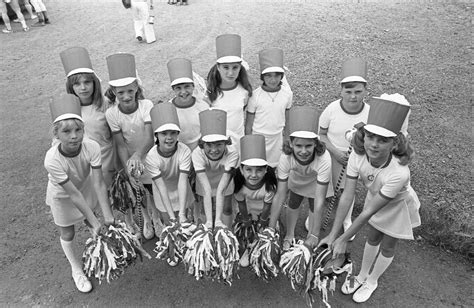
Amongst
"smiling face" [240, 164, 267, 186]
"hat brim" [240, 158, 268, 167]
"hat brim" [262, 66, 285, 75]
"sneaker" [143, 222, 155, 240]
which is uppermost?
"hat brim" [262, 66, 285, 75]

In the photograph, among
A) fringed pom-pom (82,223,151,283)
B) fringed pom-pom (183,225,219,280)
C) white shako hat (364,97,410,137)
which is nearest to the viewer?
white shako hat (364,97,410,137)

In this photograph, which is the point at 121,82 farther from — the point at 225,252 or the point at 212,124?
the point at 225,252

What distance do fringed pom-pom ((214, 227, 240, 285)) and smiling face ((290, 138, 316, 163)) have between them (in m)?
0.92

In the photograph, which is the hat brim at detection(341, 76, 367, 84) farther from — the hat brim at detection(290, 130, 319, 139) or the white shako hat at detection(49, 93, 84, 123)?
the white shako hat at detection(49, 93, 84, 123)

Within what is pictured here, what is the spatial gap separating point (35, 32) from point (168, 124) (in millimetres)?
10357

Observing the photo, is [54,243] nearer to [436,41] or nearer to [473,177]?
[473,177]

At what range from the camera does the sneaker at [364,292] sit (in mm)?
3402

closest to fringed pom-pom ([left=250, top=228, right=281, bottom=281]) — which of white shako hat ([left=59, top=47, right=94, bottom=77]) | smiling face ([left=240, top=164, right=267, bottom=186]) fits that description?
smiling face ([left=240, top=164, right=267, bottom=186])

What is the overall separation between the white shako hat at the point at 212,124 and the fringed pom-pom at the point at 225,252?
78cm

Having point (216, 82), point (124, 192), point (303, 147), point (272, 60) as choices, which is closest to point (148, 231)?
point (124, 192)

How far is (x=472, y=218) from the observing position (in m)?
4.27

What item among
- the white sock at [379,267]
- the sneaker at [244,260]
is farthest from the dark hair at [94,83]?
the white sock at [379,267]

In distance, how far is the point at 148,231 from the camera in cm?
424

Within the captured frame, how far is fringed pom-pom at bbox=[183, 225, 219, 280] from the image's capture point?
310 cm
